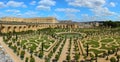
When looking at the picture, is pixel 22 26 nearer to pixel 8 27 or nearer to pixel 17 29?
pixel 17 29

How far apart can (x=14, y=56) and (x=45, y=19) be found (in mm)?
104794

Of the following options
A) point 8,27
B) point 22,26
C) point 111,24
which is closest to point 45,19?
point 111,24

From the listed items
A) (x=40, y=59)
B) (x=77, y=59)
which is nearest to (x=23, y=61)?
(x=40, y=59)

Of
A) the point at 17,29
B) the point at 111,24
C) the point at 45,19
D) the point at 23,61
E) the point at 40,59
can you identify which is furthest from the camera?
the point at 45,19

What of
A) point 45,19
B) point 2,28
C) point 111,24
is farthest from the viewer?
point 45,19

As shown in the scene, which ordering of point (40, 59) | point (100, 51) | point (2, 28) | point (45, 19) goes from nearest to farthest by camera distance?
point (40, 59) < point (100, 51) < point (2, 28) < point (45, 19)

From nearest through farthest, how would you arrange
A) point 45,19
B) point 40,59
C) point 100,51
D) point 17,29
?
1. point 40,59
2. point 100,51
3. point 17,29
4. point 45,19

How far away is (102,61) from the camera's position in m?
27.6

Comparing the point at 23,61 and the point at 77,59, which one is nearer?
the point at 23,61

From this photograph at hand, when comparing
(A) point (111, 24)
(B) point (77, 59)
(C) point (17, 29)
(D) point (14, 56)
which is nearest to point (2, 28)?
(C) point (17, 29)

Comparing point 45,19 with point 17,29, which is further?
point 45,19

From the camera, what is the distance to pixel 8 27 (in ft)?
216

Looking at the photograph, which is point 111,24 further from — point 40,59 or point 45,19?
point 40,59

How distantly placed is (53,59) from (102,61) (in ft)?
20.6
